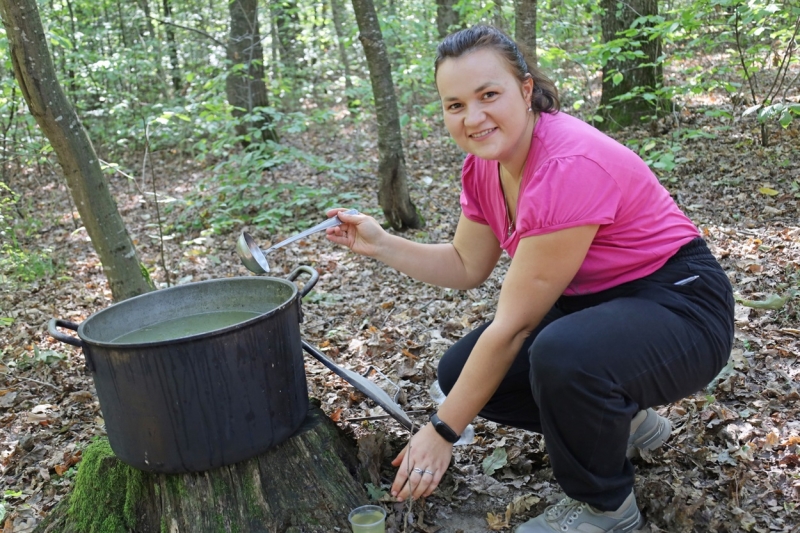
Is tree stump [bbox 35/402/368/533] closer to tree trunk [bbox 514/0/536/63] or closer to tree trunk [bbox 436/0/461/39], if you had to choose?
tree trunk [bbox 514/0/536/63]

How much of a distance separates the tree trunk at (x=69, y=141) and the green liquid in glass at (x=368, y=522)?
2.50 metres

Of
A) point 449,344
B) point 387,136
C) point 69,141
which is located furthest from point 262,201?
point 449,344

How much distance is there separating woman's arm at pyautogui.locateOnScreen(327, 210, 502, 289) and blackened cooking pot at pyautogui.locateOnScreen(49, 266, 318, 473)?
36 centimetres

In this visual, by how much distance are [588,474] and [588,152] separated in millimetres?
953

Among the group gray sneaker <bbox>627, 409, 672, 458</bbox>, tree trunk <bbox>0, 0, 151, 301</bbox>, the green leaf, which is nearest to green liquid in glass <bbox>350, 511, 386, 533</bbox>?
the green leaf

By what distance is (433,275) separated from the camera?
97.7 inches

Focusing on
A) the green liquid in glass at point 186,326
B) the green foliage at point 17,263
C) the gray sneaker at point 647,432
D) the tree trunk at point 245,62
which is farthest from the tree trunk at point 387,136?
the gray sneaker at point 647,432

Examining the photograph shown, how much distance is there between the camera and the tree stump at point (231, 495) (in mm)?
2119

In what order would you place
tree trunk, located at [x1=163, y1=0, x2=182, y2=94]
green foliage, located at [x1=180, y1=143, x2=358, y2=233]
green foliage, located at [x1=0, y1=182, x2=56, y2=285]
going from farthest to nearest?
tree trunk, located at [x1=163, y1=0, x2=182, y2=94], green foliage, located at [x1=180, y1=143, x2=358, y2=233], green foliage, located at [x1=0, y1=182, x2=56, y2=285]

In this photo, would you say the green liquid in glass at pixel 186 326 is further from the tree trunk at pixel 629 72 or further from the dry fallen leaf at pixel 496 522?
the tree trunk at pixel 629 72

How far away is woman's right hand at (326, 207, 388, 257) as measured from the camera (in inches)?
93.6

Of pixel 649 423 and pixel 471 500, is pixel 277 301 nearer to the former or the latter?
pixel 471 500

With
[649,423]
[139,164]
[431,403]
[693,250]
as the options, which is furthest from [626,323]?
[139,164]

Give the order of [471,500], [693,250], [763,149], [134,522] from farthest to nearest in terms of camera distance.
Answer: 1. [763,149]
2. [471,500]
3. [134,522]
4. [693,250]
